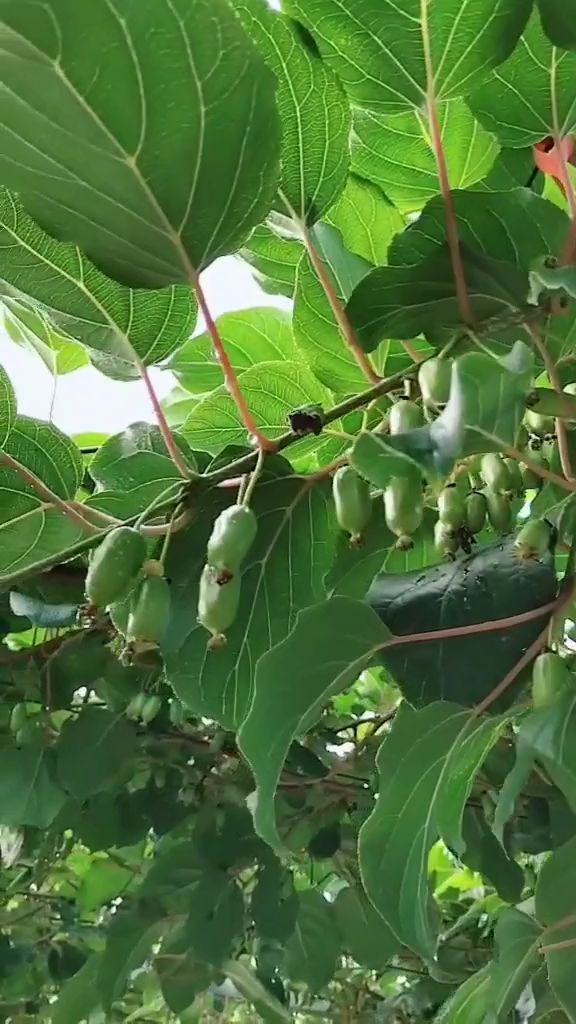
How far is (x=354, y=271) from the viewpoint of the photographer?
52 cm

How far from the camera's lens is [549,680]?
0.44m

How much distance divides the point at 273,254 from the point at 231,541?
23cm

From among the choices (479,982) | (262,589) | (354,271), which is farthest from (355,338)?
(479,982)

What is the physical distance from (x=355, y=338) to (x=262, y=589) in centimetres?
16

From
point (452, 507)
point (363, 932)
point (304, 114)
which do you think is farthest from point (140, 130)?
point (363, 932)

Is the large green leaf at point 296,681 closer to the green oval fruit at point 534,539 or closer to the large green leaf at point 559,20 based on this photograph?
the green oval fruit at point 534,539

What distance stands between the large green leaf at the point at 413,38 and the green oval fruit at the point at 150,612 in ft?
0.77

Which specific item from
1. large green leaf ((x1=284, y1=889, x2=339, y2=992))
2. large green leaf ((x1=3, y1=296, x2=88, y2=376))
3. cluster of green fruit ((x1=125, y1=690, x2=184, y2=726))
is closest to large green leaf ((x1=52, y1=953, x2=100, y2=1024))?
large green leaf ((x1=284, y1=889, x2=339, y2=992))

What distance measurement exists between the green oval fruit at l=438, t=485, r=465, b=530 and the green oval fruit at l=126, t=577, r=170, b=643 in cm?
13

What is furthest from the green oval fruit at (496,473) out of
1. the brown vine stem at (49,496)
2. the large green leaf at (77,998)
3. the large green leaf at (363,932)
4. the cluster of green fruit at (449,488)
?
the large green leaf at (77,998)

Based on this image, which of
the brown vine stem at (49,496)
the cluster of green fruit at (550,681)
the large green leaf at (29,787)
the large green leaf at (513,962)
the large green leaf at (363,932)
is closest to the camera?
the cluster of green fruit at (550,681)

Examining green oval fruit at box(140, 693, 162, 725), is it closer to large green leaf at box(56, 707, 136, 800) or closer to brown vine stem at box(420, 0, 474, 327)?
large green leaf at box(56, 707, 136, 800)

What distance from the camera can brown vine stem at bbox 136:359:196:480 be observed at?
484 millimetres

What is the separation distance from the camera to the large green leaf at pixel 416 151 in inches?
19.9
